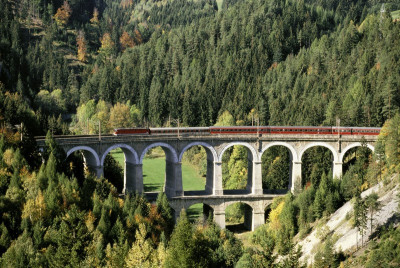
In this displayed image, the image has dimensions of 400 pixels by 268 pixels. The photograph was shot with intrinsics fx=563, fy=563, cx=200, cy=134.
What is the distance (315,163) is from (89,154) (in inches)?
1424

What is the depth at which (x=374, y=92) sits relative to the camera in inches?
4358

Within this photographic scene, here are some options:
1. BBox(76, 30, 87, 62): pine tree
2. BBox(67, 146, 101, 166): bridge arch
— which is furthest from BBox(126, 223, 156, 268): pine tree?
BBox(76, 30, 87, 62): pine tree

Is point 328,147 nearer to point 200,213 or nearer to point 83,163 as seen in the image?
point 200,213

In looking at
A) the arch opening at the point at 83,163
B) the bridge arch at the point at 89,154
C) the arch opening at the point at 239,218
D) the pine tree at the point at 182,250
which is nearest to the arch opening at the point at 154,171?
the arch opening at the point at 239,218

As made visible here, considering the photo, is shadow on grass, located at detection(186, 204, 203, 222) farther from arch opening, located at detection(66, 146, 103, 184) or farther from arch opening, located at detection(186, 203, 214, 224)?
arch opening, located at detection(66, 146, 103, 184)

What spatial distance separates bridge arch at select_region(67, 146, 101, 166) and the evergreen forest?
1673 millimetres

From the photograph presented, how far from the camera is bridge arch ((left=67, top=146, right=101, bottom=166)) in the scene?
7844 centimetres

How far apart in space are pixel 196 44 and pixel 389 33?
63.8 meters

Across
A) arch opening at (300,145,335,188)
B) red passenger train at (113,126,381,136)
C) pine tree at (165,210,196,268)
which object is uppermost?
red passenger train at (113,126,381,136)

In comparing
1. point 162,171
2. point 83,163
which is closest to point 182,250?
point 83,163

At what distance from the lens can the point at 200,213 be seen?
9550 centimetres

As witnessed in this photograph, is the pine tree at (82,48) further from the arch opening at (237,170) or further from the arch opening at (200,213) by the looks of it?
the arch opening at (200,213)

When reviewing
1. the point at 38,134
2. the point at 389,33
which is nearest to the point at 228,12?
the point at 389,33

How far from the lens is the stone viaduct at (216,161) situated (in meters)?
82.4
